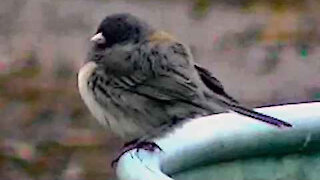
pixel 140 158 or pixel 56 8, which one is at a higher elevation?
pixel 56 8

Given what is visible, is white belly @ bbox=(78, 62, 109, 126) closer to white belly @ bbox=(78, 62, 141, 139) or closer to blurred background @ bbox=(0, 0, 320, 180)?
white belly @ bbox=(78, 62, 141, 139)

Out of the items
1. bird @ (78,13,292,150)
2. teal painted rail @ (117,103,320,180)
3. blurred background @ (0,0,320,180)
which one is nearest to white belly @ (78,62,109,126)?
bird @ (78,13,292,150)

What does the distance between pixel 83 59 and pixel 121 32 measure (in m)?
2.10

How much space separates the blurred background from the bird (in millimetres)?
1536

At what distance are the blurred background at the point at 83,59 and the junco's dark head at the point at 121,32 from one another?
135 cm

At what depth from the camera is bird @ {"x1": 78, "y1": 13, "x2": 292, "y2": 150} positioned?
3633 mm

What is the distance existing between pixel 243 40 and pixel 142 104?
11.3ft

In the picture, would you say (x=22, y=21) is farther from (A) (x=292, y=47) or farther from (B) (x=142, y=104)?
(B) (x=142, y=104)

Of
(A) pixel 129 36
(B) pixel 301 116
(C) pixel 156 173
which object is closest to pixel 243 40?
(A) pixel 129 36

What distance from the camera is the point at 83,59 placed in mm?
6156

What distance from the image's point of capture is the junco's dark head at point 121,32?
13.2ft

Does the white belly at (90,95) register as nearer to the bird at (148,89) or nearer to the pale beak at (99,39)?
the bird at (148,89)

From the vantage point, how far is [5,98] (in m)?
6.16

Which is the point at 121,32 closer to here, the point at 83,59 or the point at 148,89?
the point at 148,89
